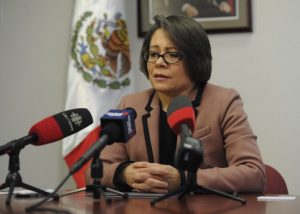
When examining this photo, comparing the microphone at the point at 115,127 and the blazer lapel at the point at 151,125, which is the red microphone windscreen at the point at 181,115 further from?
the blazer lapel at the point at 151,125

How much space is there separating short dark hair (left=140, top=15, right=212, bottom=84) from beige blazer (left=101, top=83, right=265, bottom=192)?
0.09 m

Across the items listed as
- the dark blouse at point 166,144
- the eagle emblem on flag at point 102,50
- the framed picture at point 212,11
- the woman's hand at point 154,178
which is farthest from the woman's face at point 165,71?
the framed picture at point 212,11

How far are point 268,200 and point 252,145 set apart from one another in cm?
40

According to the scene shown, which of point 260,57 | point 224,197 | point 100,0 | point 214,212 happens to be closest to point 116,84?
point 100,0

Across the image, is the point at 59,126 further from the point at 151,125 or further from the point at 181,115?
the point at 151,125

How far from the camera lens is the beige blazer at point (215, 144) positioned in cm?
175

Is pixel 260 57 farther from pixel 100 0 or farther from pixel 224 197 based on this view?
pixel 224 197

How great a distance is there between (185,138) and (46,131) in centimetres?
44

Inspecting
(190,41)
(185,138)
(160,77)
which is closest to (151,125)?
(160,77)

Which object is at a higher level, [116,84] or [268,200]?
[116,84]

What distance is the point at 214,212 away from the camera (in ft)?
4.17

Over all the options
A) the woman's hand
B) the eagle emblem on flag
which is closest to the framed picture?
the eagle emblem on flag

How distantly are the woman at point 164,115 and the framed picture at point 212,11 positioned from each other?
981 mm

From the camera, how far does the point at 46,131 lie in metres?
1.39
